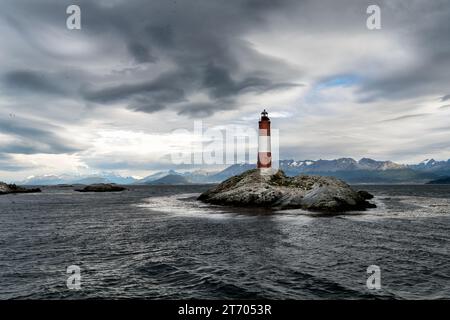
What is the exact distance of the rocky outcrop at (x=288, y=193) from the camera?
149 ft

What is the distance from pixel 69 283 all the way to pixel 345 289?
11.6 m

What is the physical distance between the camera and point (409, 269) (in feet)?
52.6

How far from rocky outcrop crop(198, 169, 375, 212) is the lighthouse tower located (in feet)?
9.15

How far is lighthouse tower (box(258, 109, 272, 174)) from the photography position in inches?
2625

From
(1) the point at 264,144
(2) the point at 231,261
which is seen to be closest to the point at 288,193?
(1) the point at 264,144

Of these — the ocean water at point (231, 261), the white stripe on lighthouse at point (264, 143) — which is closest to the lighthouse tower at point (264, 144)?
the white stripe on lighthouse at point (264, 143)

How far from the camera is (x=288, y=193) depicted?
5362 cm

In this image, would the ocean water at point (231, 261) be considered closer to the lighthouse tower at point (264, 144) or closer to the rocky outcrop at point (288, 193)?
the rocky outcrop at point (288, 193)

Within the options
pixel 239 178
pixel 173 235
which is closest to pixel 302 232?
pixel 173 235

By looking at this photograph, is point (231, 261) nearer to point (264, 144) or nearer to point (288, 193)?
point (288, 193)

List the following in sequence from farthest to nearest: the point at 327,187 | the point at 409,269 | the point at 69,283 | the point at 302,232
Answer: the point at 327,187, the point at 302,232, the point at 409,269, the point at 69,283

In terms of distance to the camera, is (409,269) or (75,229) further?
(75,229)
